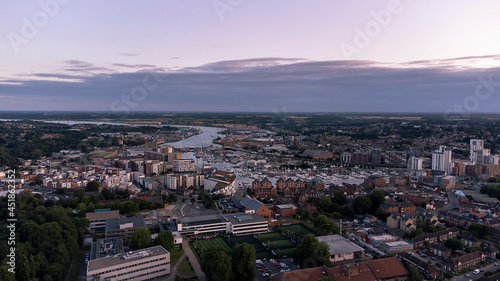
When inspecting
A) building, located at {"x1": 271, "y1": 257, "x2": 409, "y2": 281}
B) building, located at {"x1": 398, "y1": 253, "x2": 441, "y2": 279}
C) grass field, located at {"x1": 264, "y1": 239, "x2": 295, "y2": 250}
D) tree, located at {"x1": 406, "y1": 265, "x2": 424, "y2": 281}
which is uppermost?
building, located at {"x1": 271, "y1": 257, "x2": 409, "y2": 281}

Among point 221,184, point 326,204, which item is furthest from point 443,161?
point 221,184

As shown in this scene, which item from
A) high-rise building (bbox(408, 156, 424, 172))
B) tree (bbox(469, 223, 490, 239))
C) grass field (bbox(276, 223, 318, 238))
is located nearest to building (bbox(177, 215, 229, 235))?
grass field (bbox(276, 223, 318, 238))

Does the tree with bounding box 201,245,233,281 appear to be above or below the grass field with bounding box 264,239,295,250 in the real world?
above

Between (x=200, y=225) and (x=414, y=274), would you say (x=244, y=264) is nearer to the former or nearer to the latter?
(x=200, y=225)

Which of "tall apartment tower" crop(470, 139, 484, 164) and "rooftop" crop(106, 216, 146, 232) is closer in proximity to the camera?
"rooftop" crop(106, 216, 146, 232)

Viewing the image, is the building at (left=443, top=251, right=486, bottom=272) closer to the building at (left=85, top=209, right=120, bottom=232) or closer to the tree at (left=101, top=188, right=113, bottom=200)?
the building at (left=85, top=209, right=120, bottom=232)

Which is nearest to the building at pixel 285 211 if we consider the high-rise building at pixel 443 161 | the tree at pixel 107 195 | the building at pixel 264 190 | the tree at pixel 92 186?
the building at pixel 264 190
